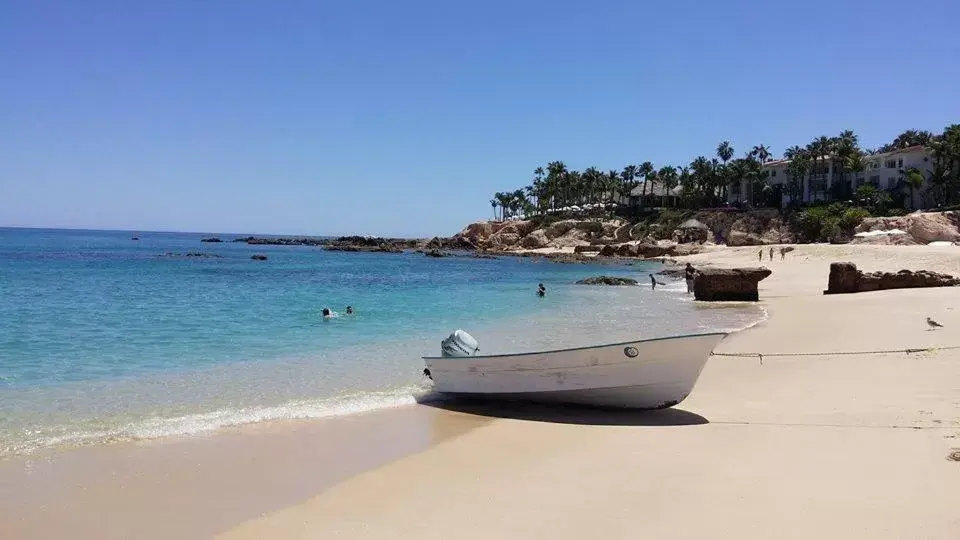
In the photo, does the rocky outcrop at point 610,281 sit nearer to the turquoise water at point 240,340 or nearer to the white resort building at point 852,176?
the turquoise water at point 240,340

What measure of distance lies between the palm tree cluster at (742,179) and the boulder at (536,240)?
13.8 m

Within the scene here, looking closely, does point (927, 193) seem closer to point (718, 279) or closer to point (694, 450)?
point (718, 279)

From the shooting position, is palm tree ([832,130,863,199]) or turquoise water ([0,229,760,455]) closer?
turquoise water ([0,229,760,455])

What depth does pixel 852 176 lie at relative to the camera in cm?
8175

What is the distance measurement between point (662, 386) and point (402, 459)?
154 inches

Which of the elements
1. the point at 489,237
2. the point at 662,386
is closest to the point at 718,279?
the point at 662,386

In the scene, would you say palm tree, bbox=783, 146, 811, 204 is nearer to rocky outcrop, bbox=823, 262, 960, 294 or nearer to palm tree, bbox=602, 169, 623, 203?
palm tree, bbox=602, 169, 623, 203

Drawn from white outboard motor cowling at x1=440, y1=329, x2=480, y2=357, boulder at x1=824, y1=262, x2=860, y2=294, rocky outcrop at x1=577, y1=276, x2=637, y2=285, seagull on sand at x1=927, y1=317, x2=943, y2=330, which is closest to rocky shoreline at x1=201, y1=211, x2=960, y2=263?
rocky outcrop at x1=577, y1=276, x2=637, y2=285

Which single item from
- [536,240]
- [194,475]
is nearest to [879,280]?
[194,475]

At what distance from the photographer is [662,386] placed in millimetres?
9570

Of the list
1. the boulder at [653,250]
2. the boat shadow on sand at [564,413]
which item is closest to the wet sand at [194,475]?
the boat shadow on sand at [564,413]

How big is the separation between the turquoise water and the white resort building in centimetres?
5459

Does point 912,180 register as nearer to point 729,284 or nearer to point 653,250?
point 653,250

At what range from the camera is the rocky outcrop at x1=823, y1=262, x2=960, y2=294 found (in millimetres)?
24000
